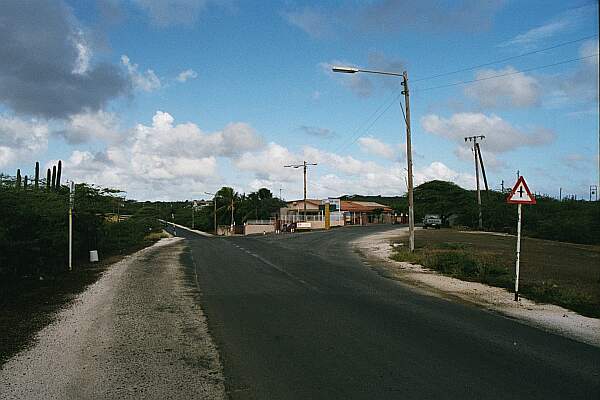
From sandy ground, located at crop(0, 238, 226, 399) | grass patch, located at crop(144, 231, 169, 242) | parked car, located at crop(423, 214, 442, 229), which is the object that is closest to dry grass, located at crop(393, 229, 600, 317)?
sandy ground, located at crop(0, 238, 226, 399)

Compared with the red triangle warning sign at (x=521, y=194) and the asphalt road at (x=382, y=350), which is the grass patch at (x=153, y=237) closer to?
the asphalt road at (x=382, y=350)

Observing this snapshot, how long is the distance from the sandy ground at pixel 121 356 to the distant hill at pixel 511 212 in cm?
4380

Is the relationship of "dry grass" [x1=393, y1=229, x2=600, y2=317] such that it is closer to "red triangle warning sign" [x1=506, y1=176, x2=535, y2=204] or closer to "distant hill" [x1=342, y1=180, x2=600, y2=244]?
"red triangle warning sign" [x1=506, y1=176, x2=535, y2=204]

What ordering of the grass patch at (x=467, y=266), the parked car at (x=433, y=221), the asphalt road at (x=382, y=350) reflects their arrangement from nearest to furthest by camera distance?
the asphalt road at (x=382, y=350), the grass patch at (x=467, y=266), the parked car at (x=433, y=221)

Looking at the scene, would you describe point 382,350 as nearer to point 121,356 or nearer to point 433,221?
point 121,356

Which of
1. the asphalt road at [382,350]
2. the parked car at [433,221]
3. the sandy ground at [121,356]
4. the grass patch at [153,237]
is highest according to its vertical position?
the parked car at [433,221]

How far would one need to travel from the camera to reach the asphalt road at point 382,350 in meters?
6.04

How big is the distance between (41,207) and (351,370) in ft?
57.2

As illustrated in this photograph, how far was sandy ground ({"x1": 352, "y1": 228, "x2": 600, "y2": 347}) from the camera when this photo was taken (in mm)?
9508

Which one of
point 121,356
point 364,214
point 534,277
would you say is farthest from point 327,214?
point 121,356

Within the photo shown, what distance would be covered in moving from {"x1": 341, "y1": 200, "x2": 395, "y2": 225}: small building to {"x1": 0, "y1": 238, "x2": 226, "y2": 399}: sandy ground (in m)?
71.5

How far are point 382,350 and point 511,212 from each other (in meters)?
53.4

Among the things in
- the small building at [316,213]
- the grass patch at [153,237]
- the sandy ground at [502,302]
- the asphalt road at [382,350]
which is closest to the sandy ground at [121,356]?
the asphalt road at [382,350]

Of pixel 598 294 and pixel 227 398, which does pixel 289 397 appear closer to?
pixel 227 398
